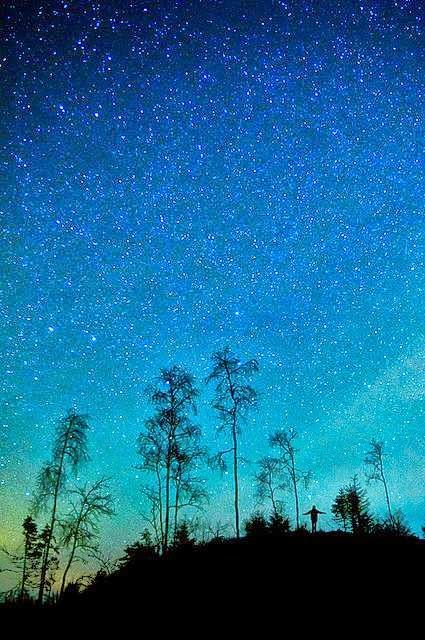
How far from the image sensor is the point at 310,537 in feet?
48.9

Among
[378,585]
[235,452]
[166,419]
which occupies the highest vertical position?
[166,419]

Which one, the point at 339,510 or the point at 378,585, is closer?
the point at 378,585

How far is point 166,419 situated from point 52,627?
16961 mm

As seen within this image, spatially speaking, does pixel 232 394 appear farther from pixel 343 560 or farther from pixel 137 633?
pixel 137 633

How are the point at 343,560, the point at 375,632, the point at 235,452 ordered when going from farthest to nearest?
1. the point at 235,452
2. the point at 343,560
3. the point at 375,632

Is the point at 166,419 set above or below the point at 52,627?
above

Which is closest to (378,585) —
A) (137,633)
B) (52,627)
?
(137,633)

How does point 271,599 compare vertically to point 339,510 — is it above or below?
below

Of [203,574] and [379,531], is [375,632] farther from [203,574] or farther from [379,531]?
[379,531]

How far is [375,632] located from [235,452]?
17531 millimetres

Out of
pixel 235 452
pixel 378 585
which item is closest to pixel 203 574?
pixel 378 585

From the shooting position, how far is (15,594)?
9633mm

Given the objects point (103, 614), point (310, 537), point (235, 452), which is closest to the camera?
point (103, 614)

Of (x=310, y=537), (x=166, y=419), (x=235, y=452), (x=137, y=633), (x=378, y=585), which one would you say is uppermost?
(x=166, y=419)
